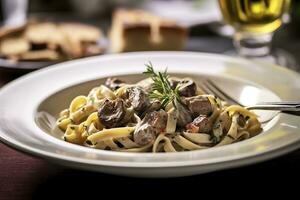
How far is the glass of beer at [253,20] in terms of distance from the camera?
79.9 inches

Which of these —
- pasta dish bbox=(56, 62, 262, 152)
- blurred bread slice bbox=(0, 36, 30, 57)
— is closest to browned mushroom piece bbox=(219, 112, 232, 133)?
pasta dish bbox=(56, 62, 262, 152)

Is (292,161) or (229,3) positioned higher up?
(229,3)

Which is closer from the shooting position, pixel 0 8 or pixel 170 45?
pixel 170 45

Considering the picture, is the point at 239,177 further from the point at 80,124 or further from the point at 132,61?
the point at 132,61

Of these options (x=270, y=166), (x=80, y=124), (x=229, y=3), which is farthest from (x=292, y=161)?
(x=229, y=3)

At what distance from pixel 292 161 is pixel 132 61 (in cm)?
63

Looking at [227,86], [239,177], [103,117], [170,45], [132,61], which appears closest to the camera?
[239,177]

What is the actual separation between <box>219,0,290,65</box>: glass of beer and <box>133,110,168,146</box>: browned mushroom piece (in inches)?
30.7

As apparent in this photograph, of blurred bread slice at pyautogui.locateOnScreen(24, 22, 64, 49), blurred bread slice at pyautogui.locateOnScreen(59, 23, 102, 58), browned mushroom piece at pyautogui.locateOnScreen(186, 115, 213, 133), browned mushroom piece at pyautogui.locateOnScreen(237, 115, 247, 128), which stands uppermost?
browned mushroom piece at pyautogui.locateOnScreen(186, 115, 213, 133)

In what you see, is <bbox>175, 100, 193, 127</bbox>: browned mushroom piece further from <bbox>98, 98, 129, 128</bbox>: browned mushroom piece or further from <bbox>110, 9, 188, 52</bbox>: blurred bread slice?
<bbox>110, 9, 188, 52</bbox>: blurred bread slice

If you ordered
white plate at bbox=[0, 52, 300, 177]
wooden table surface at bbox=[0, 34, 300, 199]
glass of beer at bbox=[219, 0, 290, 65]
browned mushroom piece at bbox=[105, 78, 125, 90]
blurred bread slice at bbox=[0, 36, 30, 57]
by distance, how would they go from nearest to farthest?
white plate at bbox=[0, 52, 300, 177] < wooden table surface at bbox=[0, 34, 300, 199] < browned mushroom piece at bbox=[105, 78, 125, 90] < glass of beer at bbox=[219, 0, 290, 65] < blurred bread slice at bbox=[0, 36, 30, 57]

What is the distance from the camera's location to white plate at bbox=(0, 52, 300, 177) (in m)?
1.14

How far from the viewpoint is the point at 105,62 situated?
1869 millimetres

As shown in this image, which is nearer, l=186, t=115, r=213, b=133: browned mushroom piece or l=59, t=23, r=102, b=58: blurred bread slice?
l=186, t=115, r=213, b=133: browned mushroom piece
